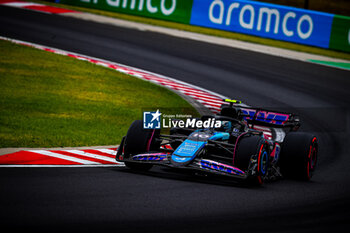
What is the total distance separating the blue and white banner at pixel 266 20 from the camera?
88.0 feet

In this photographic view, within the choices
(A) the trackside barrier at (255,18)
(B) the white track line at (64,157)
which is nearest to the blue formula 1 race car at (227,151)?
(B) the white track line at (64,157)

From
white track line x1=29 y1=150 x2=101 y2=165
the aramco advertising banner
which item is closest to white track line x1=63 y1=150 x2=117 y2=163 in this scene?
white track line x1=29 y1=150 x2=101 y2=165

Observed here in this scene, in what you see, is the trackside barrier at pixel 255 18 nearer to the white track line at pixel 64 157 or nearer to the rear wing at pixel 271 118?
the rear wing at pixel 271 118

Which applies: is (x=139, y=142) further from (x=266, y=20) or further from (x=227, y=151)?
(x=266, y=20)

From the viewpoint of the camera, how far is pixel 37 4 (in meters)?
31.5

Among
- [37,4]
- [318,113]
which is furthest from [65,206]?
[37,4]

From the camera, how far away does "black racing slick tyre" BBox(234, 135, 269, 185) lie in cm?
963

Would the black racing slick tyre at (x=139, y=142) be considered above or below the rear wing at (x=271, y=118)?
below

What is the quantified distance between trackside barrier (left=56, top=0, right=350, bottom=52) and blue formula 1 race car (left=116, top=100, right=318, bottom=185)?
16.1 m

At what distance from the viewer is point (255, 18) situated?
28.1m

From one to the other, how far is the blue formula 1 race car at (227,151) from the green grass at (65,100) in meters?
1.90

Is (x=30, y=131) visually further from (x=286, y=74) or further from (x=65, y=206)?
(x=286, y=74)

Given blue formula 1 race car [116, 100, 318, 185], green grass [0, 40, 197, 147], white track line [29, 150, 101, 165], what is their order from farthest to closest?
green grass [0, 40, 197, 147]
white track line [29, 150, 101, 165]
blue formula 1 race car [116, 100, 318, 185]

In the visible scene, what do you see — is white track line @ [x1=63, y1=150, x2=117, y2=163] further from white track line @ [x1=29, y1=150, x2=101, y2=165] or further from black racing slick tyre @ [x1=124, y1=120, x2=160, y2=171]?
black racing slick tyre @ [x1=124, y1=120, x2=160, y2=171]
